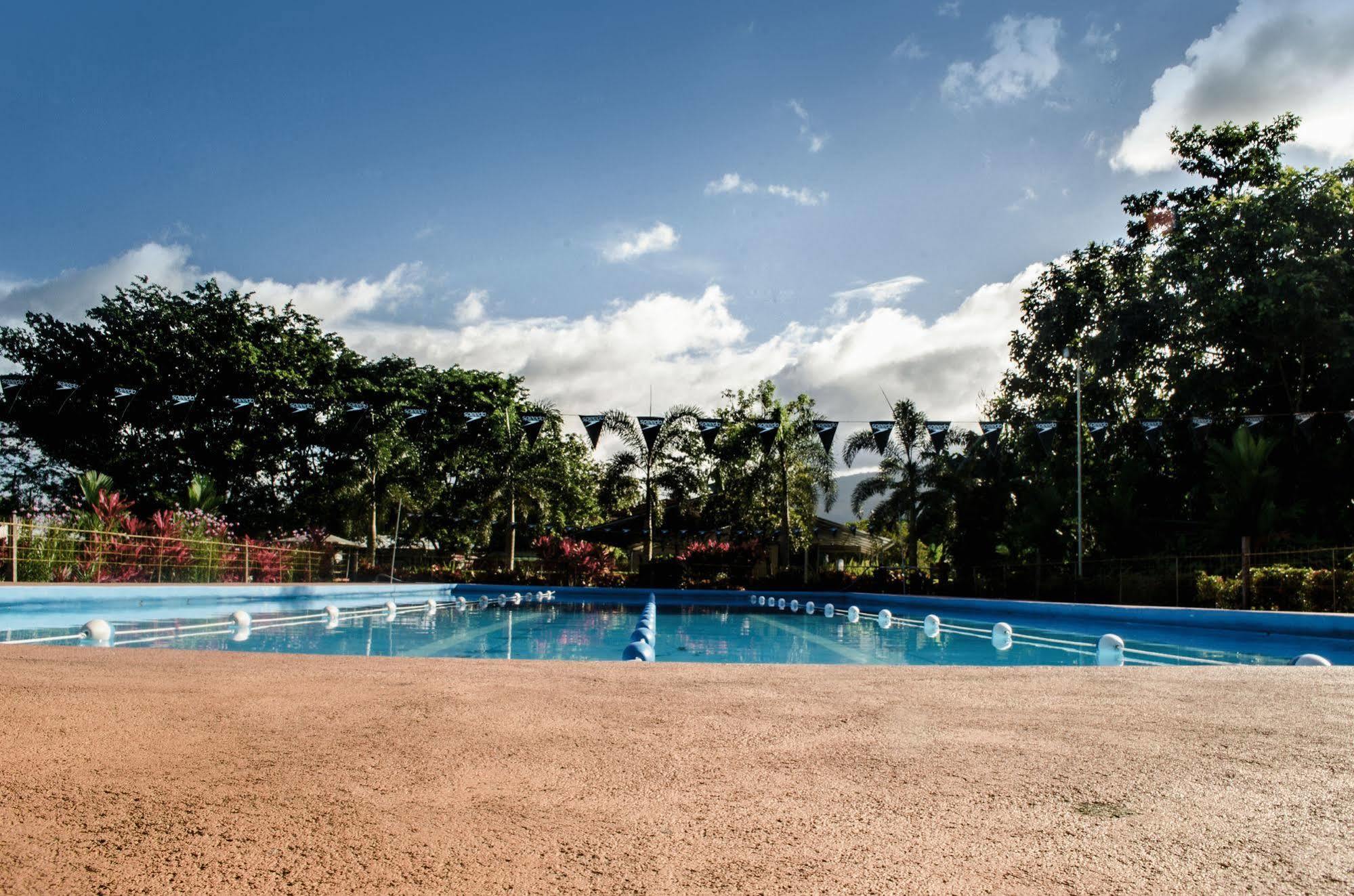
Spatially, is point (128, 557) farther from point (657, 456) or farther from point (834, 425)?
point (657, 456)

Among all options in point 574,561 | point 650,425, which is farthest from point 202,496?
point 650,425

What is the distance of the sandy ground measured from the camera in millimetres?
1700

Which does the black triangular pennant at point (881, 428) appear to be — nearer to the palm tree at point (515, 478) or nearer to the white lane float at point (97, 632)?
the palm tree at point (515, 478)

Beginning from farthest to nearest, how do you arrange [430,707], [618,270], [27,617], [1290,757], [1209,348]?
[1209,348], [618,270], [27,617], [430,707], [1290,757]

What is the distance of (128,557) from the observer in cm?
1510

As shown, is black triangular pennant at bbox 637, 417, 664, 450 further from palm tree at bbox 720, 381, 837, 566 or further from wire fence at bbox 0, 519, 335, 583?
wire fence at bbox 0, 519, 335, 583

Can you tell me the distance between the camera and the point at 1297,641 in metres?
9.66

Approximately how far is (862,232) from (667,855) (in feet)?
43.6

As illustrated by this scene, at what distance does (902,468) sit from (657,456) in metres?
8.00

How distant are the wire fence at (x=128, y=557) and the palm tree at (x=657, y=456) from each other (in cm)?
1062

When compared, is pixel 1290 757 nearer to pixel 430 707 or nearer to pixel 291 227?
pixel 430 707

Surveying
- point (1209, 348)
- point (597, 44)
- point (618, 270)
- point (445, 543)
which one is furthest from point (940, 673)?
point (445, 543)

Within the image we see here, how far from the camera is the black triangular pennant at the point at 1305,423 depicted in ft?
55.4

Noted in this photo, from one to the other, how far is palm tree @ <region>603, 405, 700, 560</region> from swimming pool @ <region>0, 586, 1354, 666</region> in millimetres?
8387
